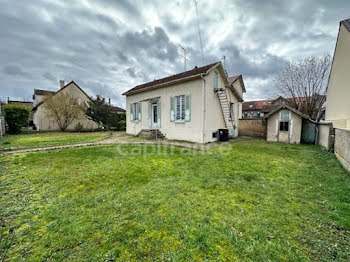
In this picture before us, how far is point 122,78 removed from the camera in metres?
22.2

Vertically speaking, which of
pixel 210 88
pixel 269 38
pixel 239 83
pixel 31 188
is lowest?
pixel 31 188

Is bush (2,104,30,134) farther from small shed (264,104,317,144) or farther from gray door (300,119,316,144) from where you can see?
gray door (300,119,316,144)

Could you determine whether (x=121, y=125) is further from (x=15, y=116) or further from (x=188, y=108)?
(x=188, y=108)

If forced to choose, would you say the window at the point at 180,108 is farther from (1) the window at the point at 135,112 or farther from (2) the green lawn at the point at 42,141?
(2) the green lawn at the point at 42,141

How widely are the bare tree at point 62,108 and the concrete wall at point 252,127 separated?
19.0m

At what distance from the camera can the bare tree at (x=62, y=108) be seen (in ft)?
56.8

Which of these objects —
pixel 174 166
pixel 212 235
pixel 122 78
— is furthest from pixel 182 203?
pixel 122 78

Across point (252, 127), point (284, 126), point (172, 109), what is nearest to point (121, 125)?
point (172, 109)

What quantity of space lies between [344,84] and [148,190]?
1200 centimetres

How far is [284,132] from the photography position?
10625mm

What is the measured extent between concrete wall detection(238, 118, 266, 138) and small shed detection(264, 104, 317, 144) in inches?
83.0

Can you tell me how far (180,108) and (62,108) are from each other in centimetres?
1557

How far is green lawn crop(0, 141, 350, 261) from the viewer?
6.15ft

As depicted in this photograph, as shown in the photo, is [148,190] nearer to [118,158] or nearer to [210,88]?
[118,158]
